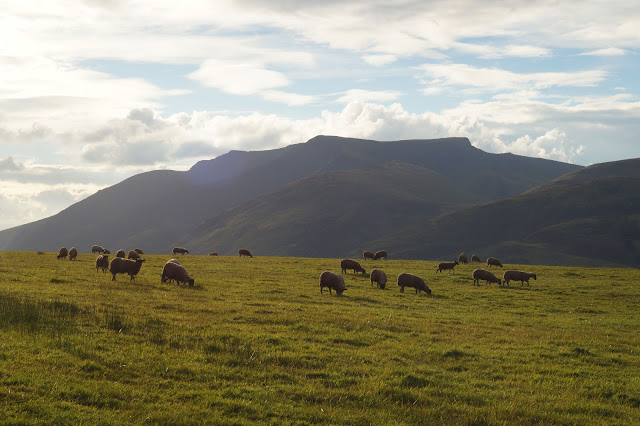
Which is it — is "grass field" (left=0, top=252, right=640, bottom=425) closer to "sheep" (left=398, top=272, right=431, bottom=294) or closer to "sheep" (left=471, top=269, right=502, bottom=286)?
"sheep" (left=398, top=272, right=431, bottom=294)

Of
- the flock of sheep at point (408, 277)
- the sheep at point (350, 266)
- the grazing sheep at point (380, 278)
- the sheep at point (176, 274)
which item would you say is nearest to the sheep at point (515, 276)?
the flock of sheep at point (408, 277)

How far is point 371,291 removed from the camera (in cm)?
3722

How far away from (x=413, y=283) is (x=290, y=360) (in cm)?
2436

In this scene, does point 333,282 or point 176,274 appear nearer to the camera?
point 176,274

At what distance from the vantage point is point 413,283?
3862 centimetres

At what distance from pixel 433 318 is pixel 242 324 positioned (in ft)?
36.5

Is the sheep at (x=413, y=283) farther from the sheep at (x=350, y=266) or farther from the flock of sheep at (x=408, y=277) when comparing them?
the sheep at (x=350, y=266)

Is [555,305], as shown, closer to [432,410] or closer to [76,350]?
[432,410]

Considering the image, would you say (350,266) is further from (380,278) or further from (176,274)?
(176,274)

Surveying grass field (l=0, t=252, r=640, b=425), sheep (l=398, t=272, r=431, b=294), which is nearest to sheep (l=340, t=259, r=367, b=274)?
sheep (l=398, t=272, r=431, b=294)

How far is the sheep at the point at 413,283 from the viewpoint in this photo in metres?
38.3

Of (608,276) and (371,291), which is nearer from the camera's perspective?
(371,291)

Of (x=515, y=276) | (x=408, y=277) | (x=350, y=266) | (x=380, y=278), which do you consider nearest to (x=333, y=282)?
(x=380, y=278)

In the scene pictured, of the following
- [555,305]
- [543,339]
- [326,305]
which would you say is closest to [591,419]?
[543,339]
